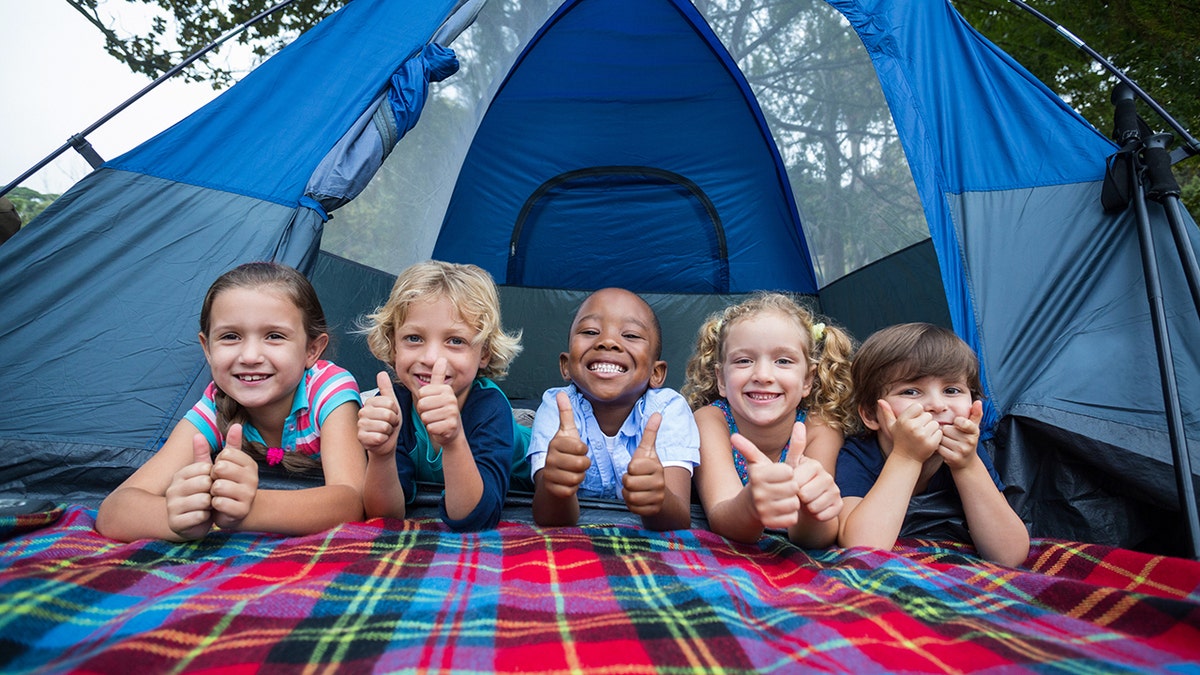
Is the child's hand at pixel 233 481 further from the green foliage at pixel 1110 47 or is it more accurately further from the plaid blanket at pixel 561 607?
the green foliage at pixel 1110 47

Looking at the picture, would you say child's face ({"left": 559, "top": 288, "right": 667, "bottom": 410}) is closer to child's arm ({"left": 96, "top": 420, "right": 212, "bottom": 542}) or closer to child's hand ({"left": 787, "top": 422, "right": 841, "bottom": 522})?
child's hand ({"left": 787, "top": 422, "right": 841, "bottom": 522})

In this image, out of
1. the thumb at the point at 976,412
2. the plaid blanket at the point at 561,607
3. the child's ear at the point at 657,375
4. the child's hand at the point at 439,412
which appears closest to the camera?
the plaid blanket at the point at 561,607

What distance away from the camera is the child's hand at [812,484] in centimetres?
112

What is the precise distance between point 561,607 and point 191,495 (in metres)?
0.64

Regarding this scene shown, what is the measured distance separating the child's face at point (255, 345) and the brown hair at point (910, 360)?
48.6 inches

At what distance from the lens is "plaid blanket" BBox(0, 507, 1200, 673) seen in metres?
0.75

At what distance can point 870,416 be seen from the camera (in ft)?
5.17

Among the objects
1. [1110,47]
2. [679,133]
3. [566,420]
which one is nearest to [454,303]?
[566,420]

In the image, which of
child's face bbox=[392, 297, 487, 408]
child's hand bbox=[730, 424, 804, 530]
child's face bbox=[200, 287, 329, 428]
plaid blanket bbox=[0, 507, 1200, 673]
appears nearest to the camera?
plaid blanket bbox=[0, 507, 1200, 673]

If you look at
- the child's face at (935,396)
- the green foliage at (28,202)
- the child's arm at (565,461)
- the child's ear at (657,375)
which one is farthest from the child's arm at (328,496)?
the green foliage at (28,202)

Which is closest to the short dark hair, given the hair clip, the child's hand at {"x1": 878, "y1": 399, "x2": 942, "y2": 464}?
the hair clip

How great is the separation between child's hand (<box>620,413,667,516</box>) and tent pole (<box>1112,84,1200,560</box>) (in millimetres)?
943

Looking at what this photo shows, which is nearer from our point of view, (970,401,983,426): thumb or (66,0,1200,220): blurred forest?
(970,401,983,426): thumb

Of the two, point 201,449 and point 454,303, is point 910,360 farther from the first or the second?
point 201,449
